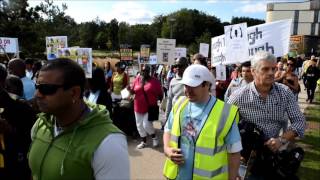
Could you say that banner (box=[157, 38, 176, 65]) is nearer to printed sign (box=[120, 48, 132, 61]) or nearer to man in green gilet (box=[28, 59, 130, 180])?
printed sign (box=[120, 48, 132, 61])

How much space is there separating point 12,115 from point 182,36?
10172 centimetres

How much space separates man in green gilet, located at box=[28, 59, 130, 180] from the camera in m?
2.19

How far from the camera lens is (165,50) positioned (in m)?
12.3

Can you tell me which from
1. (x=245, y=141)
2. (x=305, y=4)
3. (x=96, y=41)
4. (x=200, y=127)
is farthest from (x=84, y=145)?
(x=305, y=4)

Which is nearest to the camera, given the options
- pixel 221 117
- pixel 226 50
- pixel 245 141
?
pixel 221 117

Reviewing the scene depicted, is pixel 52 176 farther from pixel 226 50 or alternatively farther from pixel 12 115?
pixel 226 50

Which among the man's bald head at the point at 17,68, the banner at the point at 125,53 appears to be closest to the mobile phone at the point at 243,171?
the man's bald head at the point at 17,68

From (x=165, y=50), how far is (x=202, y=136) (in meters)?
9.03

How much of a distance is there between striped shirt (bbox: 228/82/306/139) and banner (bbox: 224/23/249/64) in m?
3.36

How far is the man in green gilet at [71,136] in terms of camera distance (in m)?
2.19

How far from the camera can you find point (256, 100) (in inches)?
153

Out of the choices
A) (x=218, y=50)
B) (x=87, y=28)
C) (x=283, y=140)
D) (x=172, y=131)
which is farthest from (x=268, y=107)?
(x=87, y=28)

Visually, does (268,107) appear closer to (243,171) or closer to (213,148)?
(243,171)

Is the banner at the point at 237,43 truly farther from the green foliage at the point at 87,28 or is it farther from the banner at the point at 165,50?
the green foliage at the point at 87,28
